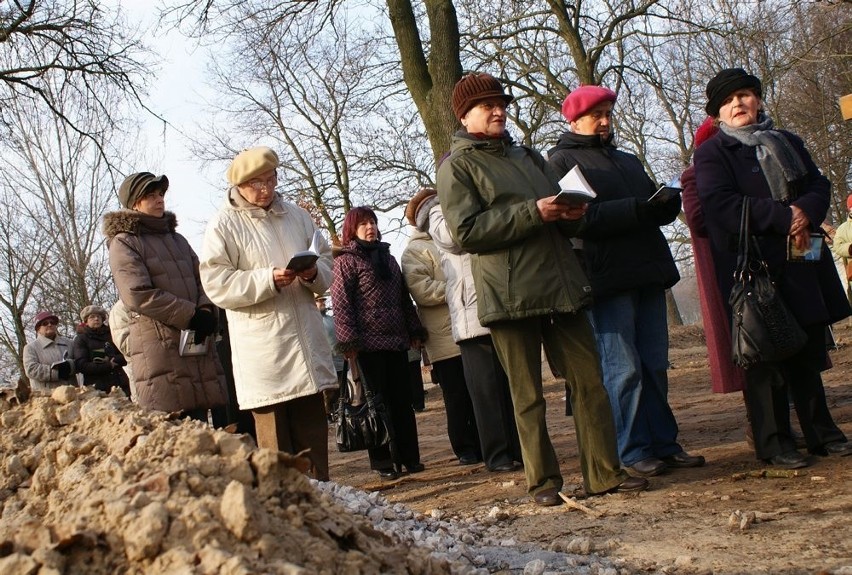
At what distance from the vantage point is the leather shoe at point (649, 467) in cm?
572

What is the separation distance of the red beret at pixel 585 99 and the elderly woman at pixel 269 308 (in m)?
1.65

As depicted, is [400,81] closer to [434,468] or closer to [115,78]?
[115,78]

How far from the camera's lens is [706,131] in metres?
6.40

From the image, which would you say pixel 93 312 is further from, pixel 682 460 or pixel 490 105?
pixel 682 460

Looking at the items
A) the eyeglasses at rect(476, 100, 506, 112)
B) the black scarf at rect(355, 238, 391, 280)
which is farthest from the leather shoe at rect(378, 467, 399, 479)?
the eyeglasses at rect(476, 100, 506, 112)

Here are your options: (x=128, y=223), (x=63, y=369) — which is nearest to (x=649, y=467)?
(x=128, y=223)

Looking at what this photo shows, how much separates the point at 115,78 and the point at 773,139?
8943mm

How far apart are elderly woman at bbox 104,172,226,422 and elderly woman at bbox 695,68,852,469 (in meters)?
2.99

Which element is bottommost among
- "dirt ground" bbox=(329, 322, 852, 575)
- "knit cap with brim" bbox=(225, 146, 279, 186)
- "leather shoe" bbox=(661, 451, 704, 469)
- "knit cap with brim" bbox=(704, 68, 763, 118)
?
"dirt ground" bbox=(329, 322, 852, 575)

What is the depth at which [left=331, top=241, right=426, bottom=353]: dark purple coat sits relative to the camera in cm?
771

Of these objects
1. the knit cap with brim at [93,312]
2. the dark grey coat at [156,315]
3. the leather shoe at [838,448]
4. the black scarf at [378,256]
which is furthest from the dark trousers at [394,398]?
the knit cap with brim at [93,312]

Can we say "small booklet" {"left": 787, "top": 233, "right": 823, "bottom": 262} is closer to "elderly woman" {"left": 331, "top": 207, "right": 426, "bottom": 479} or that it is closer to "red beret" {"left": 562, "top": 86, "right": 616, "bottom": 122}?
"red beret" {"left": 562, "top": 86, "right": 616, "bottom": 122}

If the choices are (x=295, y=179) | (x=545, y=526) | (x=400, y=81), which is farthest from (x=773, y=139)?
(x=295, y=179)

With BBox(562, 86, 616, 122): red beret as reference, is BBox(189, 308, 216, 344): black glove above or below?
below
